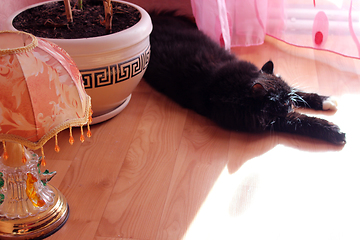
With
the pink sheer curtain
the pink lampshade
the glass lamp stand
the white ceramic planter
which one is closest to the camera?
the pink lampshade

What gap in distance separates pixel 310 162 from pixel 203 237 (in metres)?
0.55

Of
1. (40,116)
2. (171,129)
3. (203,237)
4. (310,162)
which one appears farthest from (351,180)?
(40,116)

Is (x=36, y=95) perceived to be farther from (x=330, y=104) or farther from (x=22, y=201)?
(x=330, y=104)

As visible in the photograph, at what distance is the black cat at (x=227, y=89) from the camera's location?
143 cm

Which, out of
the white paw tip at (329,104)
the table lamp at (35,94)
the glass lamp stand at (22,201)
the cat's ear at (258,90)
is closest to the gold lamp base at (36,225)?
the glass lamp stand at (22,201)

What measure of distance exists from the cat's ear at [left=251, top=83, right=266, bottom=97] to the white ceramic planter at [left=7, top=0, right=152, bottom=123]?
465 mm

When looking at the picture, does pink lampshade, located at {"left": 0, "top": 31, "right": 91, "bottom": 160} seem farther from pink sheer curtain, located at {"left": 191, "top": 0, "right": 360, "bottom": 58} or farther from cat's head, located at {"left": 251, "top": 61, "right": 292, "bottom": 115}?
pink sheer curtain, located at {"left": 191, "top": 0, "right": 360, "bottom": 58}

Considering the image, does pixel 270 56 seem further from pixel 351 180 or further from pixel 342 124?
pixel 351 180

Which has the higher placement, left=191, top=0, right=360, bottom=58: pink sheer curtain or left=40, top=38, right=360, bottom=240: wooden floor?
left=191, top=0, right=360, bottom=58: pink sheer curtain

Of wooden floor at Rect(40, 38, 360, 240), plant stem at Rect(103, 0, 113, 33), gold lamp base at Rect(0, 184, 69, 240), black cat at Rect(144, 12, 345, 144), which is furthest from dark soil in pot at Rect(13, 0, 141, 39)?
gold lamp base at Rect(0, 184, 69, 240)

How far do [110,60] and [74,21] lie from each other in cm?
29

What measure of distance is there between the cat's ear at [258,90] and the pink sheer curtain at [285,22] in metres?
0.57

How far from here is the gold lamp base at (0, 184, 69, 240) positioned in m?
1.00

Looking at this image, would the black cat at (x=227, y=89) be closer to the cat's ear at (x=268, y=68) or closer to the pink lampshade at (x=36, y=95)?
the cat's ear at (x=268, y=68)
